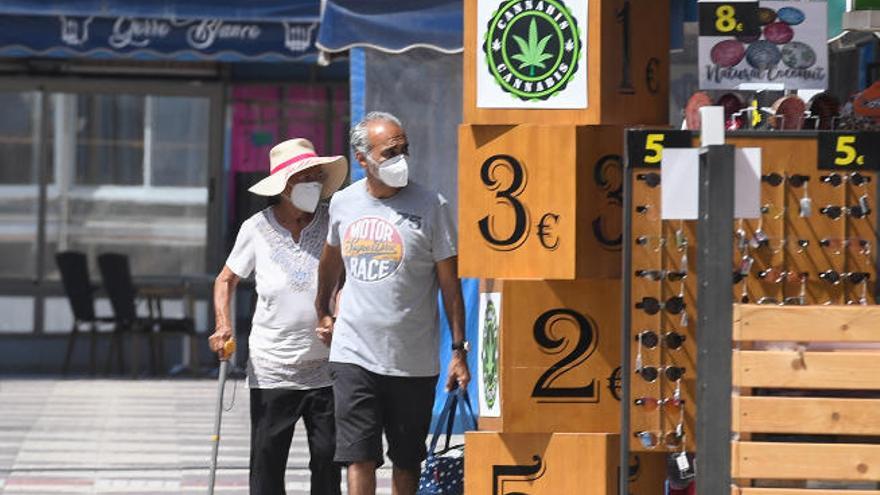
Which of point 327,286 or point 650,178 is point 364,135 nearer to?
point 327,286

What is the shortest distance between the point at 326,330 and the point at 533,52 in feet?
5.04

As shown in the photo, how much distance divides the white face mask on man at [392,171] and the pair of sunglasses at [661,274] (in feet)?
4.45

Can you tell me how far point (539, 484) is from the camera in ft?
24.2

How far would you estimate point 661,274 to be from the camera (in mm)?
6824

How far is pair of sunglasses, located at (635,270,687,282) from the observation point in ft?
22.4

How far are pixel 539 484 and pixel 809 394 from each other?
3.89 feet

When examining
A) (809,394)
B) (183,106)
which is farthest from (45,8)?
(809,394)

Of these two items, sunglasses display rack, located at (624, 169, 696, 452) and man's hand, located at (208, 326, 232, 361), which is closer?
sunglasses display rack, located at (624, 169, 696, 452)

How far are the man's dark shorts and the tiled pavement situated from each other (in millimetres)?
1133

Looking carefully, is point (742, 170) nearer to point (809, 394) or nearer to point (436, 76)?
point (809, 394)

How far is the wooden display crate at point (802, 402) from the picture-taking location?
256 inches

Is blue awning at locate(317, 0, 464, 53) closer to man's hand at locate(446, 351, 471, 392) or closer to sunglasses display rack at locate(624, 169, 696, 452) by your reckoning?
man's hand at locate(446, 351, 471, 392)

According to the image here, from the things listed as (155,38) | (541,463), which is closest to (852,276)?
(541,463)

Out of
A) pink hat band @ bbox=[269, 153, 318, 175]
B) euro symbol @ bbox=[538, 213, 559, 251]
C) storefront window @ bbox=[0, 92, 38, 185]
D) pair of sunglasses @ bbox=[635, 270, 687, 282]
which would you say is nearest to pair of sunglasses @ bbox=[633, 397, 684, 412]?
pair of sunglasses @ bbox=[635, 270, 687, 282]
